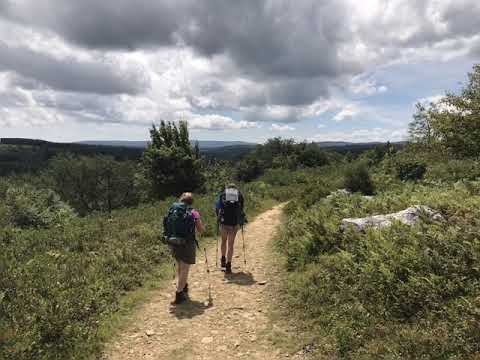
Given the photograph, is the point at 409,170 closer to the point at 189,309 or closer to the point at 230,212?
the point at 230,212

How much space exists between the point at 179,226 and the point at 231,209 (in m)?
2.16

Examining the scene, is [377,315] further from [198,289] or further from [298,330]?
[198,289]

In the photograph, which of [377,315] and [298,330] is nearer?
[377,315]

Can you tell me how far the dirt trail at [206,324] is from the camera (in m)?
6.11

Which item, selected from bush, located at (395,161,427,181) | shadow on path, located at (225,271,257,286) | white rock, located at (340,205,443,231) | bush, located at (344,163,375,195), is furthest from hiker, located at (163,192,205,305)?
bush, located at (395,161,427,181)

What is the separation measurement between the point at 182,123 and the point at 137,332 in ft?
95.6

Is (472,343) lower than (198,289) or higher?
higher

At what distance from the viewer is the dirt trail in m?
6.11

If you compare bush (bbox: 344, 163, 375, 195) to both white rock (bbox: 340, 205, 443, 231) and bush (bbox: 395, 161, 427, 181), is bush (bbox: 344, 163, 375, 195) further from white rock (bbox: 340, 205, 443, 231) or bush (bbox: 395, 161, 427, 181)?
white rock (bbox: 340, 205, 443, 231)

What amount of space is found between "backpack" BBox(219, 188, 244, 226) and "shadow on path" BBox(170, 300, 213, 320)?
94.1 inches

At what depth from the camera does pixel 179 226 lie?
7703mm

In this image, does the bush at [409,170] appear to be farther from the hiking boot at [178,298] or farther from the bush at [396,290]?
the hiking boot at [178,298]

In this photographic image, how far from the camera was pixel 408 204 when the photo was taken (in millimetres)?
11180

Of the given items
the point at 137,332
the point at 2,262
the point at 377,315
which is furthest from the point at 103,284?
the point at 377,315
